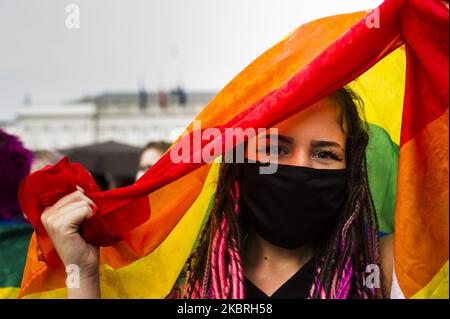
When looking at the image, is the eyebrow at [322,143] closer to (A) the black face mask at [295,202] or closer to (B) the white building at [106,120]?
(A) the black face mask at [295,202]

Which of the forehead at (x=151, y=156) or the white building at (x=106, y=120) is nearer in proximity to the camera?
the forehead at (x=151, y=156)

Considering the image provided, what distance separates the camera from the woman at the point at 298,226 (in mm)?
1819

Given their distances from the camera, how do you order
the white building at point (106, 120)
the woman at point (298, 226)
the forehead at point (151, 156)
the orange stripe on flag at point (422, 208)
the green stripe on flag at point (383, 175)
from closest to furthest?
the orange stripe on flag at point (422, 208)
the woman at point (298, 226)
the green stripe on flag at point (383, 175)
the forehead at point (151, 156)
the white building at point (106, 120)

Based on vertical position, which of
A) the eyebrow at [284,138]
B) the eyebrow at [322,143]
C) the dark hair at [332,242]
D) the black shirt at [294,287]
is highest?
the eyebrow at [284,138]

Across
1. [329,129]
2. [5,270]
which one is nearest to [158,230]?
[329,129]

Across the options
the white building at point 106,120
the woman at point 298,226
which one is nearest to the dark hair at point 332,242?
the woman at point 298,226

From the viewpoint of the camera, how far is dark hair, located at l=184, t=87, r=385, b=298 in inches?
71.9

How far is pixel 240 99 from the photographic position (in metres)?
1.96

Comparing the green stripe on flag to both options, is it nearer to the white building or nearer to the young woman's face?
the young woman's face

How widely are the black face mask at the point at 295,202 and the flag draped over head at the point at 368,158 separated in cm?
16

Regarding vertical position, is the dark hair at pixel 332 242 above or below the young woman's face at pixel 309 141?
below

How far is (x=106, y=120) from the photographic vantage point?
6131cm

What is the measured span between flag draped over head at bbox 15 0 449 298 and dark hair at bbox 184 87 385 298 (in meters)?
0.06
